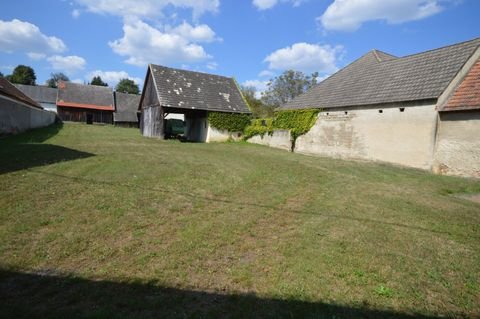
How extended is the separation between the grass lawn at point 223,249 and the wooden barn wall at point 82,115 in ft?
130

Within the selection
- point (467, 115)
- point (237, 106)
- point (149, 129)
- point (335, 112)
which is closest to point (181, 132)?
point (149, 129)

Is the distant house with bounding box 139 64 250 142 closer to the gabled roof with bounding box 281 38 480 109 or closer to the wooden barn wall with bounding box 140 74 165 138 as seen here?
the wooden barn wall with bounding box 140 74 165 138

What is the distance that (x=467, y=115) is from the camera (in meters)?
11.6

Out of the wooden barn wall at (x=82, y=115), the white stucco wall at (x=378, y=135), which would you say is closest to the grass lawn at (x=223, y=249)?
the white stucco wall at (x=378, y=135)

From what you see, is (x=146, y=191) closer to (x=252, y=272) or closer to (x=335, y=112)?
(x=252, y=272)

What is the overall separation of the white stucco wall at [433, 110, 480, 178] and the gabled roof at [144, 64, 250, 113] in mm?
14917

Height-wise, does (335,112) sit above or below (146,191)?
above

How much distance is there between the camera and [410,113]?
1344 centimetres

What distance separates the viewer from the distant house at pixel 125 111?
141ft

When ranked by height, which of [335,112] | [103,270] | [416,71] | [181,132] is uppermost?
[416,71]

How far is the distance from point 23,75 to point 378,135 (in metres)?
91.3

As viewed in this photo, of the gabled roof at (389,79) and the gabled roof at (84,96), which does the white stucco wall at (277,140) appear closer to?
the gabled roof at (389,79)

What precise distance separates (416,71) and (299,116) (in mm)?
7459

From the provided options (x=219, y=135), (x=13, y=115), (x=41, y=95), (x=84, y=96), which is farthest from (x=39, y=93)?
(x=219, y=135)
